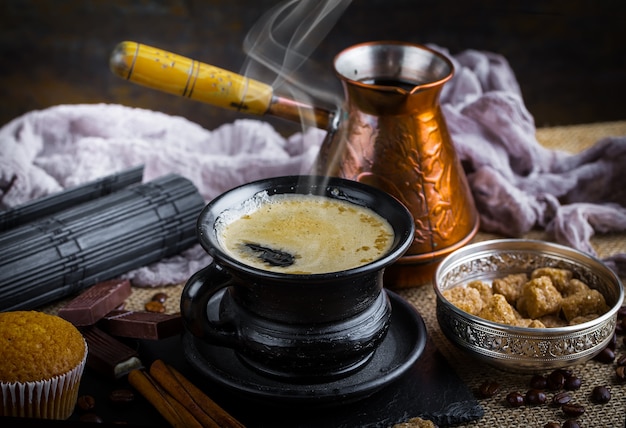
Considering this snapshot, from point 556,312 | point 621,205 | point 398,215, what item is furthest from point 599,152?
point 398,215

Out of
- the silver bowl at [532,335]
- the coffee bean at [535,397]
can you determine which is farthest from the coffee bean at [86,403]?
the coffee bean at [535,397]

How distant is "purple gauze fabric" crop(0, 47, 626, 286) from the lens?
8.82ft

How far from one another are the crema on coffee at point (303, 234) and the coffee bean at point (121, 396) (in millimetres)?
395

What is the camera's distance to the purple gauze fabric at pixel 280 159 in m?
2.69

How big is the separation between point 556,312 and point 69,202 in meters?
1.38

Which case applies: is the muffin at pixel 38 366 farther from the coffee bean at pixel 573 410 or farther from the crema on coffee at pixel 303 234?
the coffee bean at pixel 573 410

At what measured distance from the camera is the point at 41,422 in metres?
1.62

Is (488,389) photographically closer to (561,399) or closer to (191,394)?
(561,399)

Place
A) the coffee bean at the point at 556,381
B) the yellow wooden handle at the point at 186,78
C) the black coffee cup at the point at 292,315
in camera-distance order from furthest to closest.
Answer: the yellow wooden handle at the point at 186,78 < the coffee bean at the point at 556,381 < the black coffee cup at the point at 292,315

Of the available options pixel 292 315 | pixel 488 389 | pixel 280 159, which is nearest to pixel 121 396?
pixel 292 315

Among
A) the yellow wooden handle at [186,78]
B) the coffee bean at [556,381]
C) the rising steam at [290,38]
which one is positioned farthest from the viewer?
the rising steam at [290,38]

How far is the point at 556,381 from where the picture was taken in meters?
1.99

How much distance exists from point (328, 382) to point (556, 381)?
0.55 meters

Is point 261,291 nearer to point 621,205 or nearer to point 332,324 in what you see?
point 332,324
